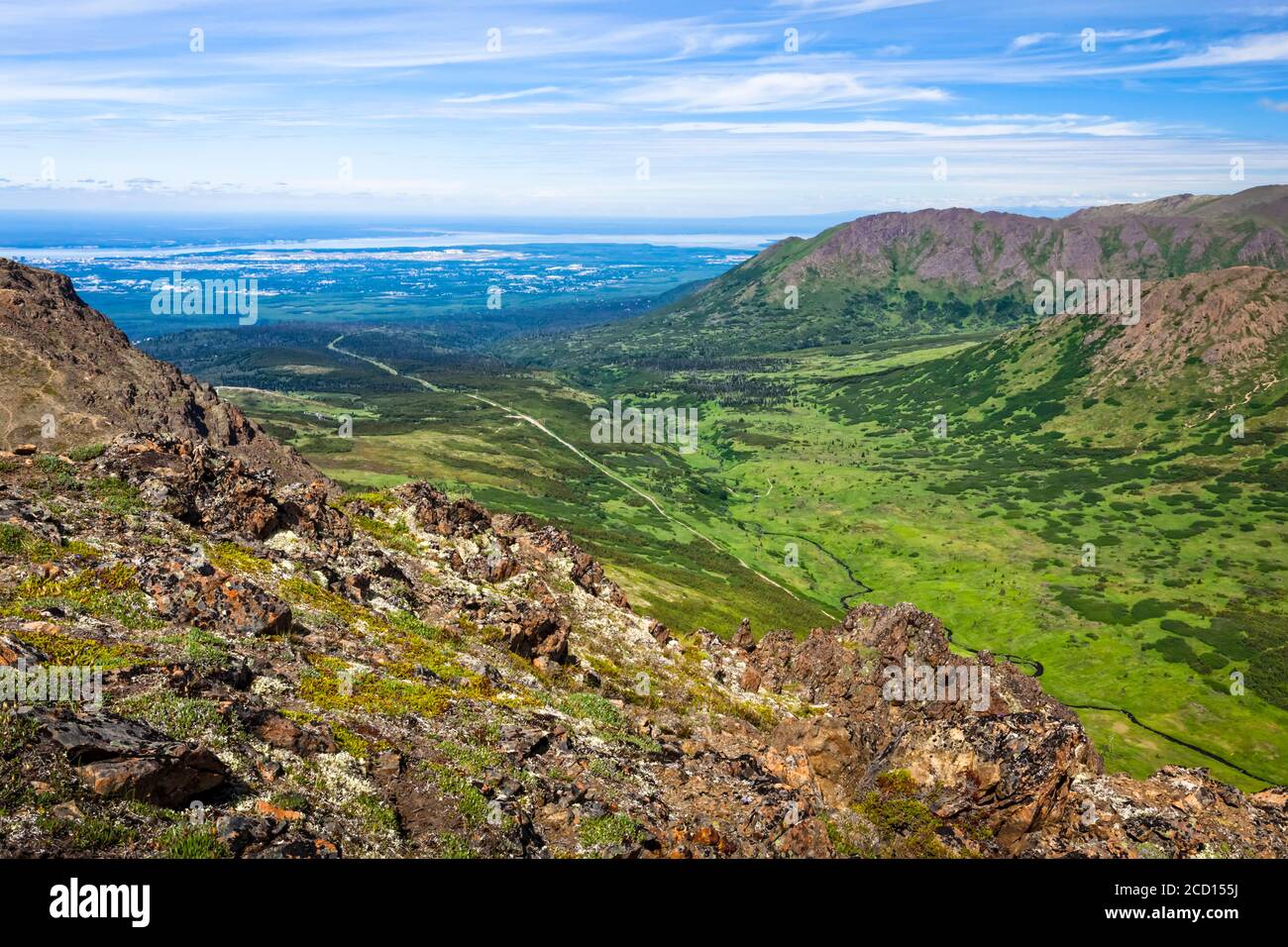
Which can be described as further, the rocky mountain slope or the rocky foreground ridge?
the rocky mountain slope

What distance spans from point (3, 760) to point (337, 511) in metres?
38.9

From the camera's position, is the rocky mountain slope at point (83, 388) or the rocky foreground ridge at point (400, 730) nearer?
the rocky foreground ridge at point (400, 730)

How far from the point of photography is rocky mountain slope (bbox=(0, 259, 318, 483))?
A: 7519cm

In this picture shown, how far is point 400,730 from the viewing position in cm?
2830

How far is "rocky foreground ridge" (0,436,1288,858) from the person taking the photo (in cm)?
1989

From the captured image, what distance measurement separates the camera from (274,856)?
18.3 metres

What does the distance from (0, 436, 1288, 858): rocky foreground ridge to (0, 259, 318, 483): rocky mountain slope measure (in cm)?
3703

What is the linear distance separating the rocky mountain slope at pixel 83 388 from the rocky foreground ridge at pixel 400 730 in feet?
121

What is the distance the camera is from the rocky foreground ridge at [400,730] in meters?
19.9

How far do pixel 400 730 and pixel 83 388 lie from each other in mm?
76816

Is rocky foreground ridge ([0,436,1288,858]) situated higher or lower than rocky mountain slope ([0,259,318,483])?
lower

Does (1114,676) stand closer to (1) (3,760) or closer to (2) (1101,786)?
(2) (1101,786)

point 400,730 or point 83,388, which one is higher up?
point 83,388

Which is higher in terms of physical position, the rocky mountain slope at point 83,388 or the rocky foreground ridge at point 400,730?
the rocky mountain slope at point 83,388
